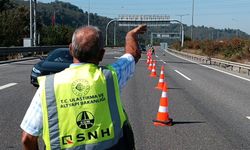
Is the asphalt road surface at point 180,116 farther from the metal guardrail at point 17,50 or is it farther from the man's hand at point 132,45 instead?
the metal guardrail at point 17,50

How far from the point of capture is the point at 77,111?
2518 millimetres

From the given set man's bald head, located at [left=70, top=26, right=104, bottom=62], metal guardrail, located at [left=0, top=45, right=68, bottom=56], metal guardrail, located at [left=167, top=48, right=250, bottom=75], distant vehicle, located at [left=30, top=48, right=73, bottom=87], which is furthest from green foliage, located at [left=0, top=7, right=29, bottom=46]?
man's bald head, located at [left=70, top=26, right=104, bottom=62]

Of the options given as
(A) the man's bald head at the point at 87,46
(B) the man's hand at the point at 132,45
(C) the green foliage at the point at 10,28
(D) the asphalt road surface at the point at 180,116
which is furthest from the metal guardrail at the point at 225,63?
(A) the man's bald head at the point at 87,46

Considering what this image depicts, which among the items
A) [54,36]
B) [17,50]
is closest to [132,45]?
[17,50]

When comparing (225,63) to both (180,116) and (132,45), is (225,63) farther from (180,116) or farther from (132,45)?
(132,45)

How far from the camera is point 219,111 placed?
1064 centimetres

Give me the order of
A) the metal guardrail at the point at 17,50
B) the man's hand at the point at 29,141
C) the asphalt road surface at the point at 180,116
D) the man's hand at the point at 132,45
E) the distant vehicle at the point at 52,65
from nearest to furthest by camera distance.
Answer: the man's hand at the point at 29,141 < the man's hand at the point at 132,45 < the asphalt road surface at the point at 180,116 < the distant vehicle at the point at 52,65 < the metal guardrail at the point at 17,50

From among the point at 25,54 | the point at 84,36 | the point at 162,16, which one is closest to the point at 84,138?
the point at 84,36

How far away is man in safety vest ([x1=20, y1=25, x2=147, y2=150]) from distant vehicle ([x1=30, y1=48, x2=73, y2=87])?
10.4 m

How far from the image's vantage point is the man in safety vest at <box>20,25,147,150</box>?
2525 mm

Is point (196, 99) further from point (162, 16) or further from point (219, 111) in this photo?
point (162, 16)

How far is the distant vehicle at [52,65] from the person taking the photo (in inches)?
516

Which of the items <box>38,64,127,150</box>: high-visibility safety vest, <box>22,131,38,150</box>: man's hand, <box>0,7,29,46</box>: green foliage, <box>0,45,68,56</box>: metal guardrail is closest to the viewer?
<box>38,64,127,150</box>: high-visibility safety vest

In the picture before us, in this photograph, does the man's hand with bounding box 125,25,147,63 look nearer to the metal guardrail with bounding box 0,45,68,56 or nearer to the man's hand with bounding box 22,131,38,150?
the man's hand with bounding box 22,131,38,150
